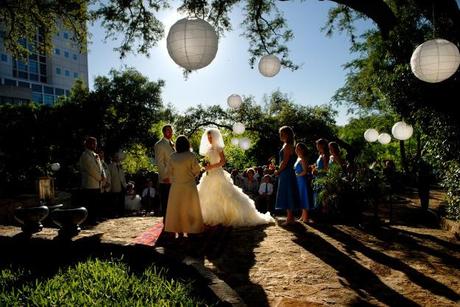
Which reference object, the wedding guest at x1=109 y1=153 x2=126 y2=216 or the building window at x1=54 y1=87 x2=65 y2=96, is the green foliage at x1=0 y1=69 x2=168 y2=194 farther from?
the building window at x1=54 y1=87 x2=65 y2=96

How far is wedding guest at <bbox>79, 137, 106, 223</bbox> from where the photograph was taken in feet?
23.3

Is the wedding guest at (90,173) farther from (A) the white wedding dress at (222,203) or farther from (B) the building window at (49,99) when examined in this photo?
(B) the building window at (49,99)

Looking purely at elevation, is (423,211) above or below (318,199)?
below

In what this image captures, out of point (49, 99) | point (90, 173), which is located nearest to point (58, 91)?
point (49, 99)

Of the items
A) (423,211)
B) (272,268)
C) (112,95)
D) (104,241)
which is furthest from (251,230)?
(112,95)

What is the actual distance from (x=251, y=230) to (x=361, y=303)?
3.37 metres

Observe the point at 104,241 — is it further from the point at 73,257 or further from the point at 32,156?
the point at 32,156

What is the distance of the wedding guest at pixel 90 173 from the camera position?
7.09 meters

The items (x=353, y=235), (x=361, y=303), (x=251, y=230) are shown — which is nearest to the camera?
(x=361, y=303)

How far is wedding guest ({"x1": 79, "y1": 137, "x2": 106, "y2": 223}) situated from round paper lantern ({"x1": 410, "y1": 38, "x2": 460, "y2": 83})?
574 cm

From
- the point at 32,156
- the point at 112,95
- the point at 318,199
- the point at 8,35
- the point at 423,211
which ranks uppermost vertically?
the point at 112,95

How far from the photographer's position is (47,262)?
5090 mm

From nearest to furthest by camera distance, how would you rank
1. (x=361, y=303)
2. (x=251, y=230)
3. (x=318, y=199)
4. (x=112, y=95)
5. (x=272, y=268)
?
(x=361, y=303)
(x=272, y=268)
(x=251, y=230)
(x=318, y=199)
(x=112, y=95)

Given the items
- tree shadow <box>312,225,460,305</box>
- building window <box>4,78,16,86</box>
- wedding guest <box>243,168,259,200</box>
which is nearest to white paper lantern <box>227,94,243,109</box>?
wedding guest <box>243,168,259,200</box>
